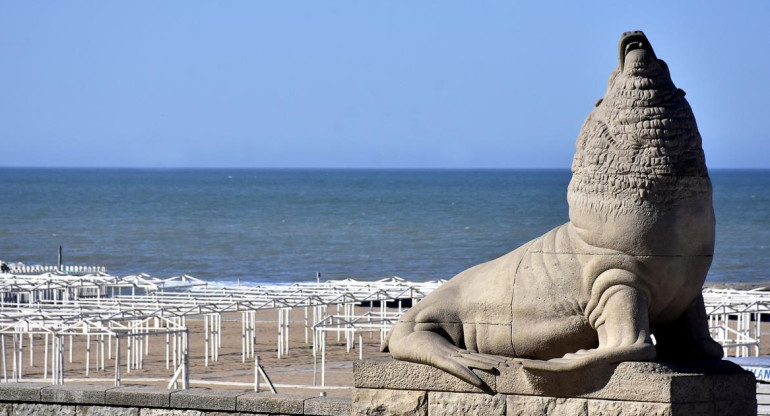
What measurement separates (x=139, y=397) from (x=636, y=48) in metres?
4.36

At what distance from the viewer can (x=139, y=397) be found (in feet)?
29.1

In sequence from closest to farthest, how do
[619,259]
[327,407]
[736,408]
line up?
1. [619,259]
2. [736,408]
3. [327,407]

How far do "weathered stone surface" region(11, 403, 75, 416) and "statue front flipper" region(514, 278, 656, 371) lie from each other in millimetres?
3927

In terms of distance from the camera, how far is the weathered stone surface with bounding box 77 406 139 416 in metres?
8.89

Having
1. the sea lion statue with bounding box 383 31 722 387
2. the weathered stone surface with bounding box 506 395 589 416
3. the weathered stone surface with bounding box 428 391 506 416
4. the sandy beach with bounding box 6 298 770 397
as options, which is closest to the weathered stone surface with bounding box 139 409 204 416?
the sea lion statue with bounding box 383 31 722 387

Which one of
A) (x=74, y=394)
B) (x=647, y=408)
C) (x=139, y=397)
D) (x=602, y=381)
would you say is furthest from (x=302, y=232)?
(x=647, y=408)

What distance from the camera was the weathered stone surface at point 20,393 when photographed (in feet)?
30.2

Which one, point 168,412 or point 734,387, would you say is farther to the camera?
point 168,412

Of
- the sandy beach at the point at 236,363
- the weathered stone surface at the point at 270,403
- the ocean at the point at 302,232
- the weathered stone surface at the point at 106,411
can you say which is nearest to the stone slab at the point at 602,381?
the weathered stone surface at the point at 270,403

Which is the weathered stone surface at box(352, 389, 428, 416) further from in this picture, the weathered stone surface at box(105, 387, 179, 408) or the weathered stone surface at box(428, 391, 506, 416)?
the weathered stone surface at box(105, 387, 179, 408)

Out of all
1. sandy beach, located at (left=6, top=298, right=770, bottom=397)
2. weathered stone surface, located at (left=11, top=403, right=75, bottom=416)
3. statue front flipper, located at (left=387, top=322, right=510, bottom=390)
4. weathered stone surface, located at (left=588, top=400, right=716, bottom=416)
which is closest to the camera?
weathered stone surface, located at (left=588, top=400, right=716, bottom=416)

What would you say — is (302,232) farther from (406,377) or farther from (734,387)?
(734,387)

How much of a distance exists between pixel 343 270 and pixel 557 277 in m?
48.9

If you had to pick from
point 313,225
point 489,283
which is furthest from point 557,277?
point 313,225
